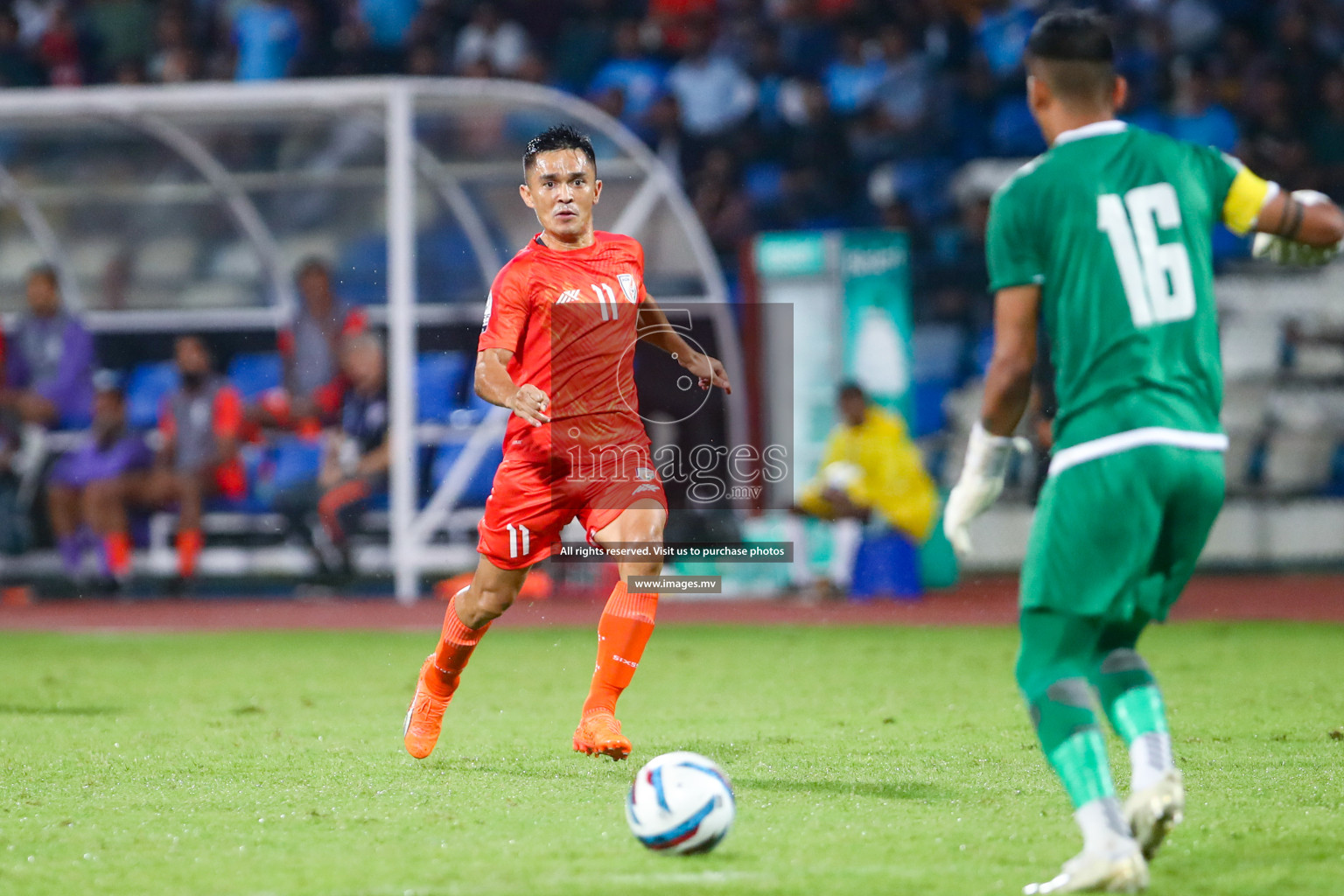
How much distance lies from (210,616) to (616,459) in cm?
745

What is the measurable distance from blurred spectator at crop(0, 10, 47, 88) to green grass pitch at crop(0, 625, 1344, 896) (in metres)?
8.95

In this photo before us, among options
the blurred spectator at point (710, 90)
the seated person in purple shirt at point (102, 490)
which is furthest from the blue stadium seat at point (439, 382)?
the blurred spectator at point (710, 90)

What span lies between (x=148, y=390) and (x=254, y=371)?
0.90 metres

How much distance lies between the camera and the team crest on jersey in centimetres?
629

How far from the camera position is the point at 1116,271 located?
4.14 meters

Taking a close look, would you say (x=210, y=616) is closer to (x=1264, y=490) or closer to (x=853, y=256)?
(x=853, y=256)

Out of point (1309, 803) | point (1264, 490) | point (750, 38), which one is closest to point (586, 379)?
point (1309, 803)

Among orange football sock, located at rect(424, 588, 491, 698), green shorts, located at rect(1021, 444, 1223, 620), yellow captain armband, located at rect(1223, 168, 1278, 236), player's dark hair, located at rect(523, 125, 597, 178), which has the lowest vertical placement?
orange football sock, located at rect(424, 588, 491, 698)

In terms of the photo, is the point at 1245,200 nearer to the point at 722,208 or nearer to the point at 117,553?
Result: the point at 117,553

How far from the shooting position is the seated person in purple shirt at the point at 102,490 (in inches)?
543

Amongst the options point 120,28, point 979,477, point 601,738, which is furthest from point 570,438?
point 120,28

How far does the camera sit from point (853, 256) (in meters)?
13.6

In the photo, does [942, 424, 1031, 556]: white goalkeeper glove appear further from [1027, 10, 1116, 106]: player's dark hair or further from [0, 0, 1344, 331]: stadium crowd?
[0, 0, 1344, 331]: stadium crowd

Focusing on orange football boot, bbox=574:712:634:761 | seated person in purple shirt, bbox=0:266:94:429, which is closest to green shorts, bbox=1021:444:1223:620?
orange football boot, bbox=574:712:634:761
